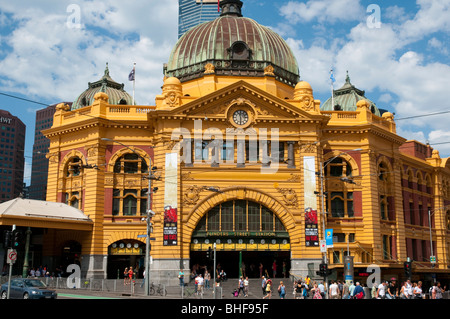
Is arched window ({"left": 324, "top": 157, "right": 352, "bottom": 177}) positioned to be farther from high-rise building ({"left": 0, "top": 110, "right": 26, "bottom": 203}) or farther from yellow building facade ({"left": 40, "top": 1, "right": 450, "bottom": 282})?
high-rise building ({"left": 0, "top": 110, "right": 26, "bottom": 203})

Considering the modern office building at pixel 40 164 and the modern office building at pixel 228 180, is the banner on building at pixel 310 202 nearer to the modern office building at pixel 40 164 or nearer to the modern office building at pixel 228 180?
the modern office building at pixel 228 180

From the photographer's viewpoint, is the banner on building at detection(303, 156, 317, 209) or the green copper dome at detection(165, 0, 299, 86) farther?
the green copper dome at detection(165, 0, 299, 86)

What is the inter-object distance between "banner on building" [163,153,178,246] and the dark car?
1666 cm

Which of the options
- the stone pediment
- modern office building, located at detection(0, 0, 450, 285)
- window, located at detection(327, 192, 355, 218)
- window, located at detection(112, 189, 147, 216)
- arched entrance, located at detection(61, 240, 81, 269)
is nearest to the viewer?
modern office building, located at detection(0, 0, 450, 285)

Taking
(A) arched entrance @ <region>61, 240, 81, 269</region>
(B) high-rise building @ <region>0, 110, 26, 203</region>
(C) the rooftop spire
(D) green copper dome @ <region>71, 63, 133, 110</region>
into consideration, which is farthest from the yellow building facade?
(B) high-rise building @ <region>0, 110, 26, 203</region>

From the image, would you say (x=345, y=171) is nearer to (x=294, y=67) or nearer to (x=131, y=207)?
(x=294, y=67)

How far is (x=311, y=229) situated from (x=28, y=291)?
26901 mm

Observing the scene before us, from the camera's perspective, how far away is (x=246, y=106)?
2082 inches

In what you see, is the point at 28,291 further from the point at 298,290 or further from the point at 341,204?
the point at 341,204

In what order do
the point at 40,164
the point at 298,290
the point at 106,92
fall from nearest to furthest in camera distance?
the point at 298,290, the point at 106,92, the point at 40,164

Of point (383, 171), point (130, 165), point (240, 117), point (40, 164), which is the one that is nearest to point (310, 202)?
point (240, 117)

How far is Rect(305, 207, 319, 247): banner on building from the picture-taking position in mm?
50156

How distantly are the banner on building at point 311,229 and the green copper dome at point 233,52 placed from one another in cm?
1775

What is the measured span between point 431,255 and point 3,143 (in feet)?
461
